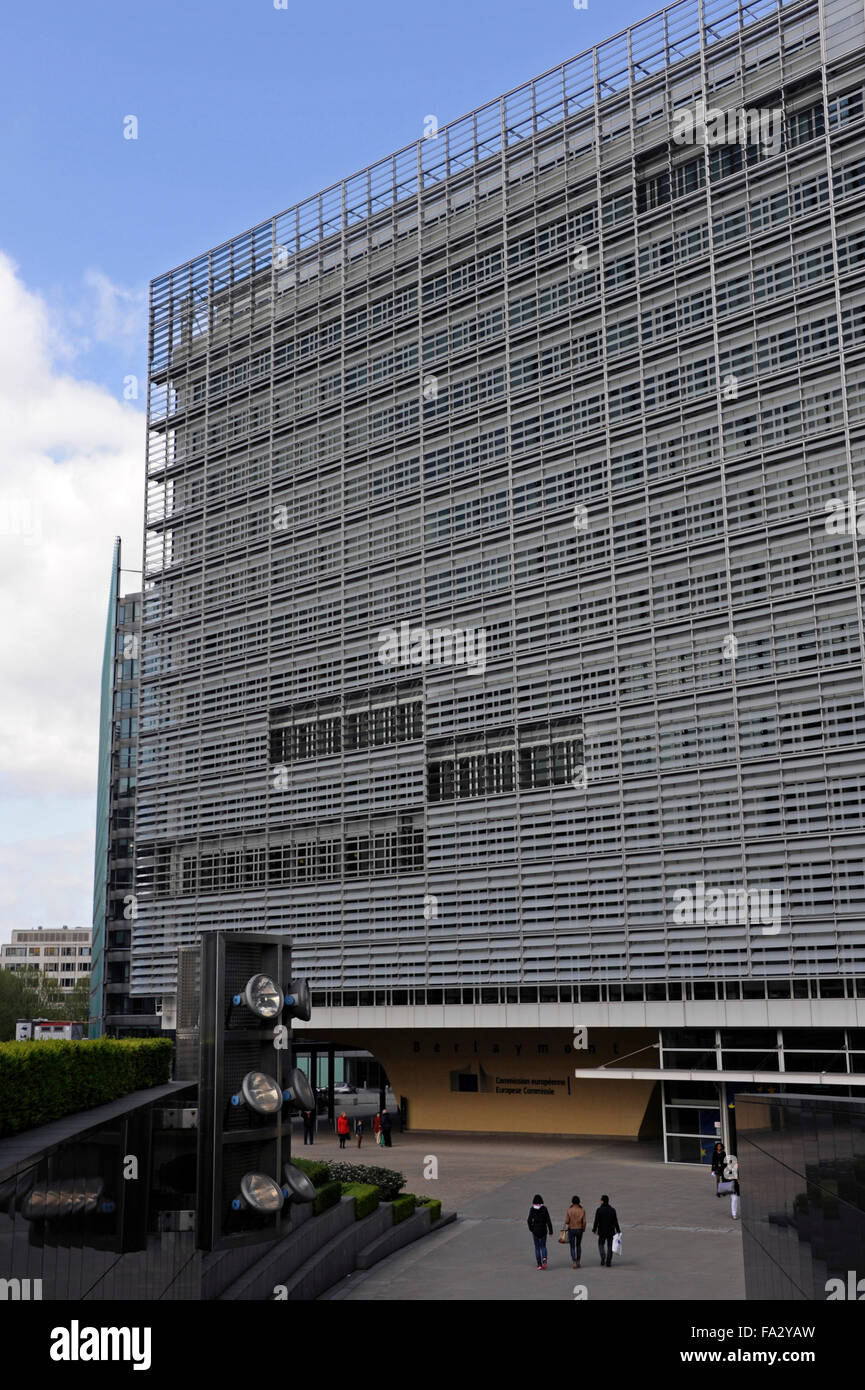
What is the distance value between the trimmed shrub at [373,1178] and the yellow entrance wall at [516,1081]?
16.1 metres

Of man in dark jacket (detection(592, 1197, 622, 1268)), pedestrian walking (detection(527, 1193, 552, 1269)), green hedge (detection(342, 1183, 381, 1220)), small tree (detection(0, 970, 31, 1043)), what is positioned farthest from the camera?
small tree (detection(0, 970, 31, 1043))

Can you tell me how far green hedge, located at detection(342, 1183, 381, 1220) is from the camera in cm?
2436

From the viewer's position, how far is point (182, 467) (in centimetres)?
5775

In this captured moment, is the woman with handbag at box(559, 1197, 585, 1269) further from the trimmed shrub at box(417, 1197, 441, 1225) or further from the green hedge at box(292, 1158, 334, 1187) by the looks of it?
the trimmed shrub at box(417, 1197, 441, 1225)

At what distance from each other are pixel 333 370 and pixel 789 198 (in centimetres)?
2055

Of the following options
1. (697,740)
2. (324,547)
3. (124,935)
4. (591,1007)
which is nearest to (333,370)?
(324,547)

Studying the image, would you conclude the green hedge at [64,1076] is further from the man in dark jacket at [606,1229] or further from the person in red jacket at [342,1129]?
the person in red jacket at [342,1129]

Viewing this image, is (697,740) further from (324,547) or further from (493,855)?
(324,547)

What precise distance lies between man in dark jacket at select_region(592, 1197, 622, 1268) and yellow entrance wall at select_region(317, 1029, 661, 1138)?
18181 mm

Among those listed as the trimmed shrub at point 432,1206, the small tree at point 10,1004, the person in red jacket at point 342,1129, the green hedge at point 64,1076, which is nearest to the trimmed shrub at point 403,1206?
the trimmed shrub at point 432,1206

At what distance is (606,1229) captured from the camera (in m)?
23.1

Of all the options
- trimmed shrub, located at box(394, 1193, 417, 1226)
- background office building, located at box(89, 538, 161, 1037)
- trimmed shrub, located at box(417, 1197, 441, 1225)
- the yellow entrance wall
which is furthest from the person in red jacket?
background office building, located at box(89, 538, 161, 1037)

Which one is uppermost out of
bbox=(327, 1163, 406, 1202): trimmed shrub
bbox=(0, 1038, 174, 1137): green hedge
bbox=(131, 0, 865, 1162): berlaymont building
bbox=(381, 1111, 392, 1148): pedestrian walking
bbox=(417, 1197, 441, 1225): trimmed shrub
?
bbox=(131, 0, 865, 1162): berlaymont building
